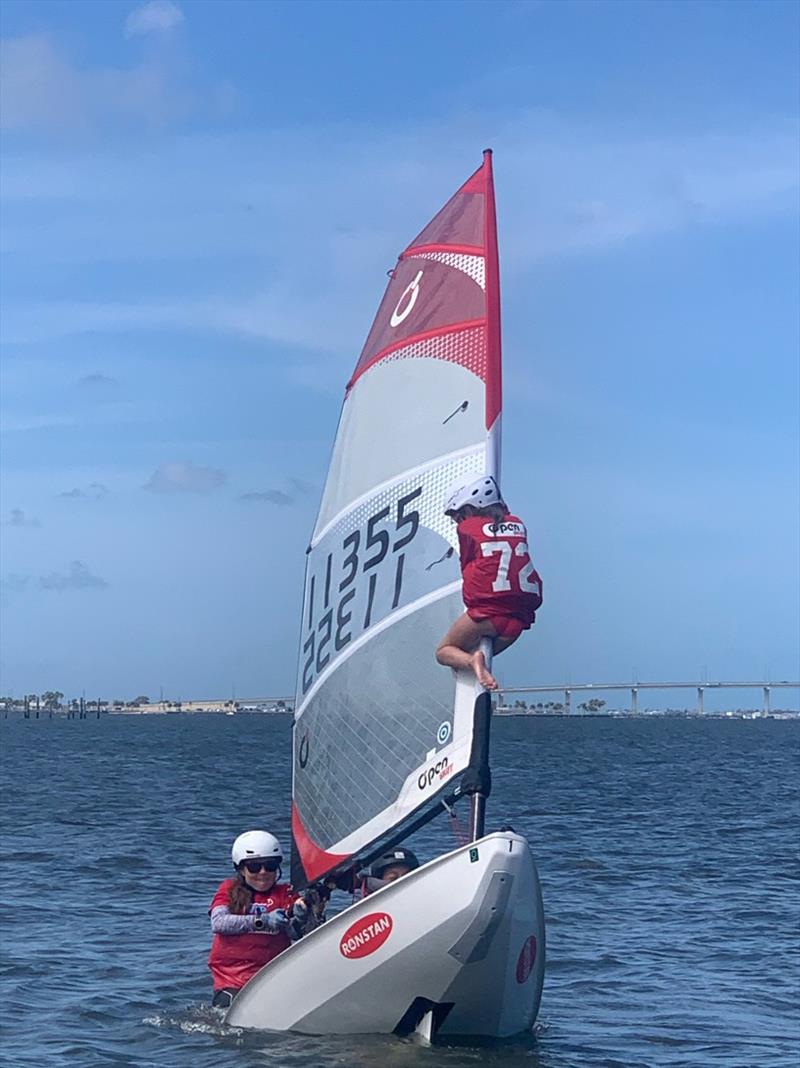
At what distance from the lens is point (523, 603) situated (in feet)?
30.0

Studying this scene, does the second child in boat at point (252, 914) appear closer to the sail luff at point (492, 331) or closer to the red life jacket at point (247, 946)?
the red life jacket at point (247, 946)

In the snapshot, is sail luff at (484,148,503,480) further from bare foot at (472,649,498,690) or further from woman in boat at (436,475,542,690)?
bare foot at (472,649,498,690)

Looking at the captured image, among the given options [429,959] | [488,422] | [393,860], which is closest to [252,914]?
[393,860]

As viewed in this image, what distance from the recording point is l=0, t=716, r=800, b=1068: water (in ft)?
35.2

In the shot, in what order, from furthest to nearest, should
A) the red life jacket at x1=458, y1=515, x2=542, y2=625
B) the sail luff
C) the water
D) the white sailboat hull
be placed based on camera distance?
the water
the sail luff
the red life jacket at x1=458, y1=515, x2=542, y2=625
the white sailboat hull

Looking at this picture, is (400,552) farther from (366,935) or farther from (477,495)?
(366,935)

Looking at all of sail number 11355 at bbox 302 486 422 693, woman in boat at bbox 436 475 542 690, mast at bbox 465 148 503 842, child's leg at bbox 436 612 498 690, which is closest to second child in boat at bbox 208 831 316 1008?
sail number 11355 at bbox 302 486 422 693

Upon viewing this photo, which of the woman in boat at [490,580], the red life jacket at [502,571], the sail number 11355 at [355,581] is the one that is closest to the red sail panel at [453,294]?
the woman in boat at [490,580]

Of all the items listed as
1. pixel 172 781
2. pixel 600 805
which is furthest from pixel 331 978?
pixel 172 781

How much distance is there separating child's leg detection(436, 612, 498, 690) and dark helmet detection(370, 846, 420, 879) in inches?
58.6

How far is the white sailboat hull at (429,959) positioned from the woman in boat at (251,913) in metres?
0.31

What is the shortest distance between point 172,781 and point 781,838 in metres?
21.3

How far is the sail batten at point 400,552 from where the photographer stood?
9.66 metres

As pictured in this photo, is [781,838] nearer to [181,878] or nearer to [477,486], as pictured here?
[181,878]
